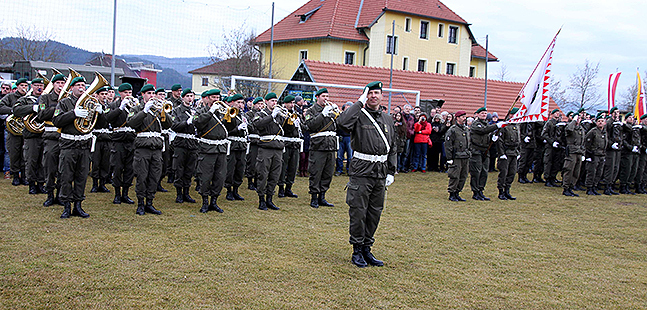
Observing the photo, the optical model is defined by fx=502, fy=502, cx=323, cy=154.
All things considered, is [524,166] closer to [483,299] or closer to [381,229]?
[381,229]

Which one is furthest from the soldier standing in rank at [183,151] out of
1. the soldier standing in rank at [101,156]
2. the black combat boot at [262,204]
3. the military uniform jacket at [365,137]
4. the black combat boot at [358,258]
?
the black combat boot at [358,258]

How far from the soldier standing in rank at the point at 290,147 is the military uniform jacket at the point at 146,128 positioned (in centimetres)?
238

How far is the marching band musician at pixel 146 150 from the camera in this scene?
7430 millimetres

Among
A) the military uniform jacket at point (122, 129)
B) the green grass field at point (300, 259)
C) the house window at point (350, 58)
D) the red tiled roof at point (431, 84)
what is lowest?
the green grass field at point (300, 259)

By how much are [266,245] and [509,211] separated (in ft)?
18.5

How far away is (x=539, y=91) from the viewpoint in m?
10.2

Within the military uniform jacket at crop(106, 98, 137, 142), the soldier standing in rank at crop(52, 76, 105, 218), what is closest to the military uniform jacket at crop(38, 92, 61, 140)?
the soldier standing in rank at crop(52, 76, 105, 218)

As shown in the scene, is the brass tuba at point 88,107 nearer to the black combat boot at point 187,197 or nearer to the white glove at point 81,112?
the white glove at point 81,112

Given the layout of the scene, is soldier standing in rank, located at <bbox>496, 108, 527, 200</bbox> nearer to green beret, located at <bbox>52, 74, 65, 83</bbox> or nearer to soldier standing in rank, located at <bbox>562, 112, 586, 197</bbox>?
soldier standing in rank, located at <bbox>562, 112, 586, 197</bbox>

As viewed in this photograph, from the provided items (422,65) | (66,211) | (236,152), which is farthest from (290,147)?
(422,65)

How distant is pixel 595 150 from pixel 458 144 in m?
4.23

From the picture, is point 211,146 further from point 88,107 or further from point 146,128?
point 88,107

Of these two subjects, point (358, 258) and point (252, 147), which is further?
point (252, 147)

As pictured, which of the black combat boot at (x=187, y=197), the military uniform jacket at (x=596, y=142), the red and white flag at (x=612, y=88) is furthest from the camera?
the red and white flag at (x=612, y=88)
